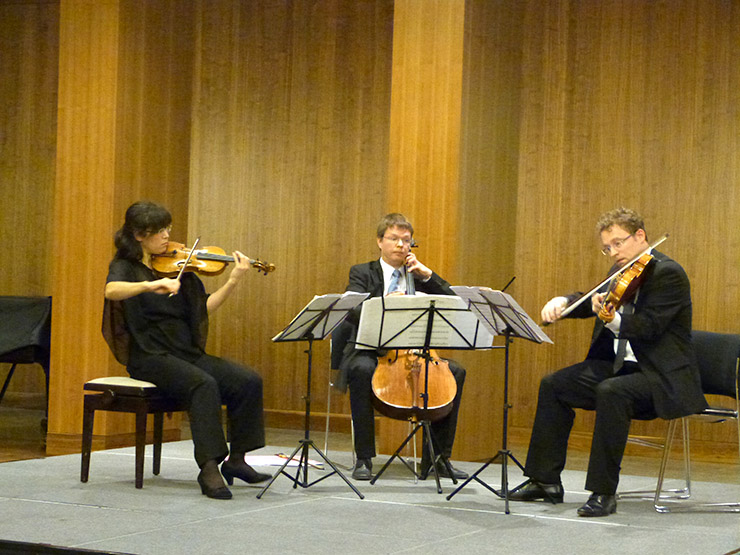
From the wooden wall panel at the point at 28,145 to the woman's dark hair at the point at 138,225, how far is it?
3671 millimetres

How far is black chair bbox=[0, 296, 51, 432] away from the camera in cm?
606

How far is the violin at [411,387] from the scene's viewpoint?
15.2 feet

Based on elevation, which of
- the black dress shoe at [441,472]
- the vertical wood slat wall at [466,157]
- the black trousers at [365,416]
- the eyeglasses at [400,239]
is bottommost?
the black dress shoe at [441,472]

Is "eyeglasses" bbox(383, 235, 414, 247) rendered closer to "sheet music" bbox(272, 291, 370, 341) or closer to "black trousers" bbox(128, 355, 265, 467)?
"sheet music" bbox(272, 291, 370, 341)

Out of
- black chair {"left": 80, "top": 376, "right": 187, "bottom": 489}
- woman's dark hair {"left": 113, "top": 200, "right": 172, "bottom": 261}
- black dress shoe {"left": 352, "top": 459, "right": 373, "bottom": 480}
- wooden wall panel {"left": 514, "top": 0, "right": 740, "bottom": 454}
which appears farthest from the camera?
wooden wall panel {"left": 514, "top": 0, "right": 740, "bottom": 454}

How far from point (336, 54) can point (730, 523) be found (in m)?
4.35

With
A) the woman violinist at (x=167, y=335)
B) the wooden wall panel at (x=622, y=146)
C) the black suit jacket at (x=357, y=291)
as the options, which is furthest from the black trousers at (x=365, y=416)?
the wooden wall panel at (x=622, y=146)

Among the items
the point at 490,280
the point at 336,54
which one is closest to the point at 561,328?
the point at 490,280

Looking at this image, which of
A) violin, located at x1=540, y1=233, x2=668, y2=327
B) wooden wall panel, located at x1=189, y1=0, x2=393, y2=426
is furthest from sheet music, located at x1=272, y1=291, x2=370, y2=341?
wooden wall panel, located at x1=189, y1=0, x2=393, y2=426

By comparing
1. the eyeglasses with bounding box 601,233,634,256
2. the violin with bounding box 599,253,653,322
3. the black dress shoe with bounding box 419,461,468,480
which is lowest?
the black dress shoe with bounding box 419,461,468,480

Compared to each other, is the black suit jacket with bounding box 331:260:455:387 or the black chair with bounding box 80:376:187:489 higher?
the black suit jacket with bounding box 331:260:455:387

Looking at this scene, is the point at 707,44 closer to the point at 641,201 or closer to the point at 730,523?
the point at 641,201

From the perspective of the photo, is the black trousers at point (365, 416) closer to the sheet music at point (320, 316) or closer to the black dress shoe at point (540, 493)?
the sheet music at point (320, 316)

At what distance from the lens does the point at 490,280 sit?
6059 millimetres
